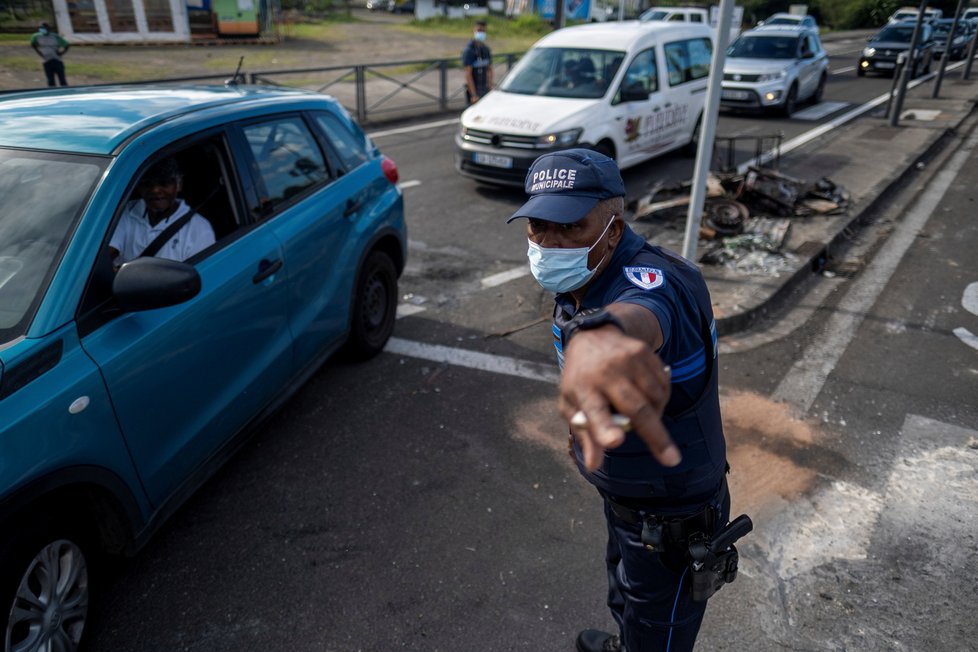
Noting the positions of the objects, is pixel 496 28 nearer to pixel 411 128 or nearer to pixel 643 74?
pixel 411 128

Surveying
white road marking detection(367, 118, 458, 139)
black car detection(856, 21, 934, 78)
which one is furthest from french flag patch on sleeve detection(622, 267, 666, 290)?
black car detection(856, 21, 934, 78)

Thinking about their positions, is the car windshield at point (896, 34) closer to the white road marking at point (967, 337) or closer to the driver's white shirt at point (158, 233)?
the white road marking at point (967, 337)

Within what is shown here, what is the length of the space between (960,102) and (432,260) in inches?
642

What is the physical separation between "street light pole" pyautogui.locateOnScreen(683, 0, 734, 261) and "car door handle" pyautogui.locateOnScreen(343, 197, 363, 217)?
97.6 inches

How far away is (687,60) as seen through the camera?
1054 cm

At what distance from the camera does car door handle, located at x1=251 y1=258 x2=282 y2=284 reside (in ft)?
11.2

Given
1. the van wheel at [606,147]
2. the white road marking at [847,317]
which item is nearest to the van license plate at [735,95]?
the white road marking at [847,317]

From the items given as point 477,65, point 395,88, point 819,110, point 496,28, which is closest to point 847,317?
point 477,65

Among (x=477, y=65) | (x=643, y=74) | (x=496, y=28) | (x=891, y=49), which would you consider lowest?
(x=496, y=28)

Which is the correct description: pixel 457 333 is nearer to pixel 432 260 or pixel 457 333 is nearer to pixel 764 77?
pixel 432 260

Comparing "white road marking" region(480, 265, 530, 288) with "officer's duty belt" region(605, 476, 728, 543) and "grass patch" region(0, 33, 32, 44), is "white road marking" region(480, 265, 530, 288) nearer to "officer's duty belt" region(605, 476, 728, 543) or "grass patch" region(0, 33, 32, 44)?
"officer's duty belt" region(605, 476, 728, 543)

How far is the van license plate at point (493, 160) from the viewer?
848 centimetres

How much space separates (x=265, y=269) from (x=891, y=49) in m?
25.4

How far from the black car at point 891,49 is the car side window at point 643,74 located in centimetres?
1702
